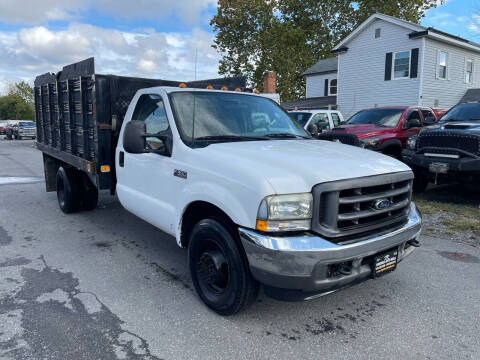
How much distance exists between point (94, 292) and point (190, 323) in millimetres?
1123

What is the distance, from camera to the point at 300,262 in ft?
8.89

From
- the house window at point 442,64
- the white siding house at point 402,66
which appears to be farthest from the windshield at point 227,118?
the house window at point 442,64

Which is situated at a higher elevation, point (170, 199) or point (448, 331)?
point (170, 199)

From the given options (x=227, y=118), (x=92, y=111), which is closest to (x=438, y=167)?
(x=227, y=118)

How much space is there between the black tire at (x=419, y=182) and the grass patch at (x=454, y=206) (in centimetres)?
15

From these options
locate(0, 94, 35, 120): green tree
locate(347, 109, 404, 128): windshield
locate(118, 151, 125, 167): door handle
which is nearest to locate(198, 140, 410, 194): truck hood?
locate(118, 151, 125, 167): door handle

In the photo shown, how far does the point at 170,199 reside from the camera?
12.5 feet

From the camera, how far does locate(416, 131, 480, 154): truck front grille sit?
661cm

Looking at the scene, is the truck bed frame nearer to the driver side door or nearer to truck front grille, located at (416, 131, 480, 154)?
the driver side door

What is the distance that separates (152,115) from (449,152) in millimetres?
5273

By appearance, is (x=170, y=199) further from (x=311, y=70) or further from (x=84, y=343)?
(x=311, y=70)

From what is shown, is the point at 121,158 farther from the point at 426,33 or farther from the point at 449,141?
the point at 426,33

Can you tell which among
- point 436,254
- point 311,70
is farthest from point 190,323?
point 311,70

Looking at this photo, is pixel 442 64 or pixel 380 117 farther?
pixel 442 64
